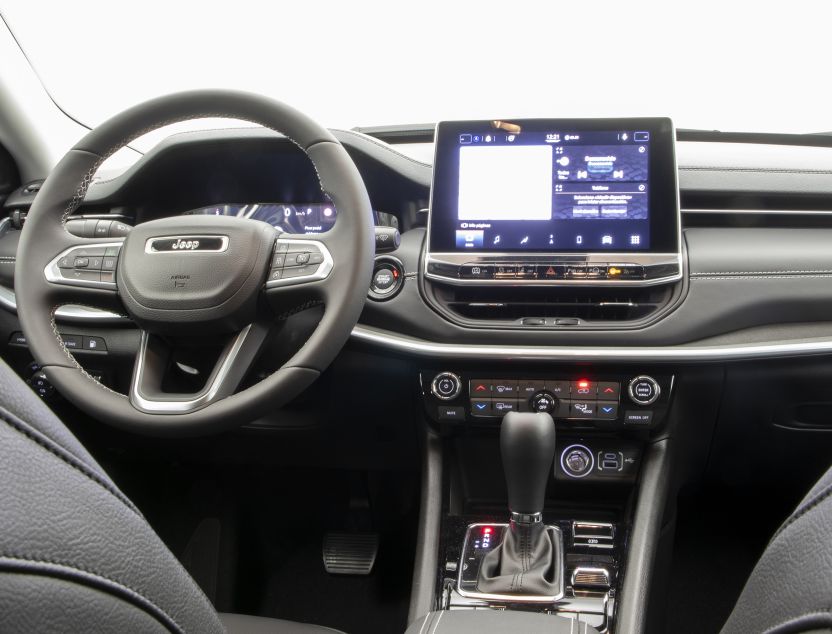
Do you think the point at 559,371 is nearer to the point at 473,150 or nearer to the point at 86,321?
the point at 473,150

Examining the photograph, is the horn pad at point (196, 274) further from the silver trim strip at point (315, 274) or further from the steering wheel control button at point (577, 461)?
the steering wheel control button at point (577, 461)

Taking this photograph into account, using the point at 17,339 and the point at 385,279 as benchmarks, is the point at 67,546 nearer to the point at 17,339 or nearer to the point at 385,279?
the point at 385,279

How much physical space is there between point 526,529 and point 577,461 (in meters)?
0.20

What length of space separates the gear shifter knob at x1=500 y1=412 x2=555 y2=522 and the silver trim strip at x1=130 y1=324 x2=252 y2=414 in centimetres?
48

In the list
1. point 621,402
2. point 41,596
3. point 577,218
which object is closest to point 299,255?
point 577,218

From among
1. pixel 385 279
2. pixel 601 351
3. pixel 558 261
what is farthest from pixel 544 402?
pixel 385 279

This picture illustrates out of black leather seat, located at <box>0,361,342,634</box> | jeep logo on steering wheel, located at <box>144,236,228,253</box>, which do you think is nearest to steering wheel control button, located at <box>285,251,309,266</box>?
jeep logo on steering wheel, located at <box>144,236,228,253</box>

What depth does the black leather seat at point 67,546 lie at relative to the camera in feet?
1.16

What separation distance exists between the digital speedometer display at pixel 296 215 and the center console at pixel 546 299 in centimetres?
32

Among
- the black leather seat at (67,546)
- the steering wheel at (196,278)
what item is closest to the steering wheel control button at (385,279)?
the steering wheel at (196,278)

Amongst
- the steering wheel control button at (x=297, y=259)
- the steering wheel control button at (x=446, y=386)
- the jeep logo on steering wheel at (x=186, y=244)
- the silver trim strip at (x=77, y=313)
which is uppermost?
the jeep logo on steering wheel at (x=186, y=244)

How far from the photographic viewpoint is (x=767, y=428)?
165cm

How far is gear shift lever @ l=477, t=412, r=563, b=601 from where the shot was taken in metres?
1.41

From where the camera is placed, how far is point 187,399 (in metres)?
1.21
